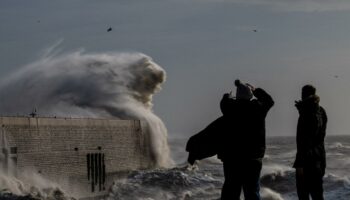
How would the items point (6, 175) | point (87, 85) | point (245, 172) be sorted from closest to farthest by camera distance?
point (245, 172) → point (6, 175) → point (87, 85)

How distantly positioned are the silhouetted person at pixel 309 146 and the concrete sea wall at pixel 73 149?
16949 mm

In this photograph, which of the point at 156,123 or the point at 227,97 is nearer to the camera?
the point at 227,97

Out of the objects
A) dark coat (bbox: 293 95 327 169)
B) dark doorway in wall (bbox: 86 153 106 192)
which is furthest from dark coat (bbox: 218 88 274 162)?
dark doorway in wall (bbox: 86 153 106 192)

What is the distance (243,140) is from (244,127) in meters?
0.12

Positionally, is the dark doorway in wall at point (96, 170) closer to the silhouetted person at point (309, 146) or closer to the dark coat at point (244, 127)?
the silhouetted person at point (309, 146)

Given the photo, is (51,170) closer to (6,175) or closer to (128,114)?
(6,175)

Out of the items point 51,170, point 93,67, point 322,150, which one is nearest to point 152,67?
point 93,67

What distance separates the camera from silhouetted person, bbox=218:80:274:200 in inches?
320

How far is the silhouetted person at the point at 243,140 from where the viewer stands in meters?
8.12

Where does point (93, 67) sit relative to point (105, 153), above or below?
above

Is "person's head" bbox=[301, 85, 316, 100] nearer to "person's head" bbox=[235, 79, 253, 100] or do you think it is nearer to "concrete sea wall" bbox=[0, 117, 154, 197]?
"person's head" bbox=[235, 79, 253, 100]

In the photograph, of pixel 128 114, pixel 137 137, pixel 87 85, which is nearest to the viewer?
pixel 137 137

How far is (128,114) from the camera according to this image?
1608 inches

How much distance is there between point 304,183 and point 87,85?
1400 inches
